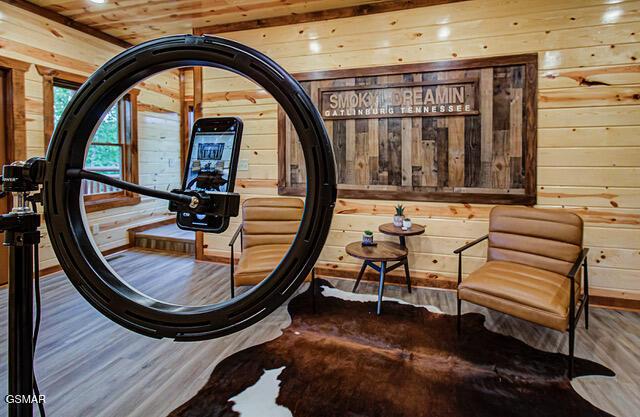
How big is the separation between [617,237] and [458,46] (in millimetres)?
2074

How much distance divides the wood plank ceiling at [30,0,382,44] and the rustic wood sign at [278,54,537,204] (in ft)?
2.09

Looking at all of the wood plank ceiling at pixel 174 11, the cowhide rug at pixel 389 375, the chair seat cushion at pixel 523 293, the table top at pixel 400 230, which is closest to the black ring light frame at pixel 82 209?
the cowhide rug at pixel 389 375

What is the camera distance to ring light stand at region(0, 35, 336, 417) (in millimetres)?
336

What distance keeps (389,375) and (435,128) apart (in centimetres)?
222

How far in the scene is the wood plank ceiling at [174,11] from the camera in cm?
343

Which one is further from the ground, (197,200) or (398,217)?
(197,200)

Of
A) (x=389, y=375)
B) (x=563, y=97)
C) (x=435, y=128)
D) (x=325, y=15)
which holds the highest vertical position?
(x=325, y=15)

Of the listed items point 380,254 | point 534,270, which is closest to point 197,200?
point 380,254

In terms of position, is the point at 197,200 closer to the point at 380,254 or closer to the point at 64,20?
the point at 380,254

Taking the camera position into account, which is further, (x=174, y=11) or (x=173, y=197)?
(x=174, y=11)

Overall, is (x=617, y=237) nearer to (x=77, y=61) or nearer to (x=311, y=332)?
(x=311, y=332)

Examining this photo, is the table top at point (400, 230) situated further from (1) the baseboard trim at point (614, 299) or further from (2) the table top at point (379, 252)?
(1) the baseboard trim at point (614, 299)

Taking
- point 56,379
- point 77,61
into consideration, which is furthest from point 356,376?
point 77,61

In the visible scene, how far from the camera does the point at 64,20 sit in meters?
3.74
